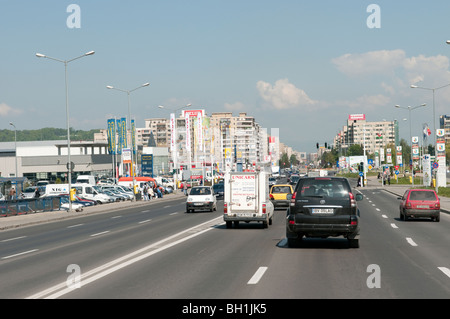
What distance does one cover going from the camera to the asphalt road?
10047mm

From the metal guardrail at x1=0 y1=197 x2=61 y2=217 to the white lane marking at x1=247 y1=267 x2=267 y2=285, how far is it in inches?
1164

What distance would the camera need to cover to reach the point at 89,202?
53.4 meters

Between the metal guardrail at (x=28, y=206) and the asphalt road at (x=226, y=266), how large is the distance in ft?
57.4

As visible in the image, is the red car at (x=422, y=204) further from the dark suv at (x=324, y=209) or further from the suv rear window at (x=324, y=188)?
the suv rear window at (x=324, y=188)

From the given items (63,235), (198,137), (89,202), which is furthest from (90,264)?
(198,137)

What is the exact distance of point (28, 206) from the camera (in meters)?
41.6

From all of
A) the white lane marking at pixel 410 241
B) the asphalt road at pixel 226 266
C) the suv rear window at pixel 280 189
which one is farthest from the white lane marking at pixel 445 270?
the suv rear window at pixel 280 189

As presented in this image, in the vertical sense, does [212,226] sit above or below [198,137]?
below

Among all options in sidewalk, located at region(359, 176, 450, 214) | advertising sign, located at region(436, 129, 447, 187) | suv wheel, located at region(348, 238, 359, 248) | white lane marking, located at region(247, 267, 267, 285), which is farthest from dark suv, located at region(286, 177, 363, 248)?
advertising sign, located at region(436, 129, 447, 187)

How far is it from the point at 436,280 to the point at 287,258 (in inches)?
159

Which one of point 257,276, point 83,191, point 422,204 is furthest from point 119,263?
point 83,191

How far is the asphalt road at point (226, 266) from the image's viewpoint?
33.0 feet

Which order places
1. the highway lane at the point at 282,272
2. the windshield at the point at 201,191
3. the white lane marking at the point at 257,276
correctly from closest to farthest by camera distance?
the highway lane at the point at 282,272
the white lane marking at the point at 257,276
the windshield at the point at 201,191
